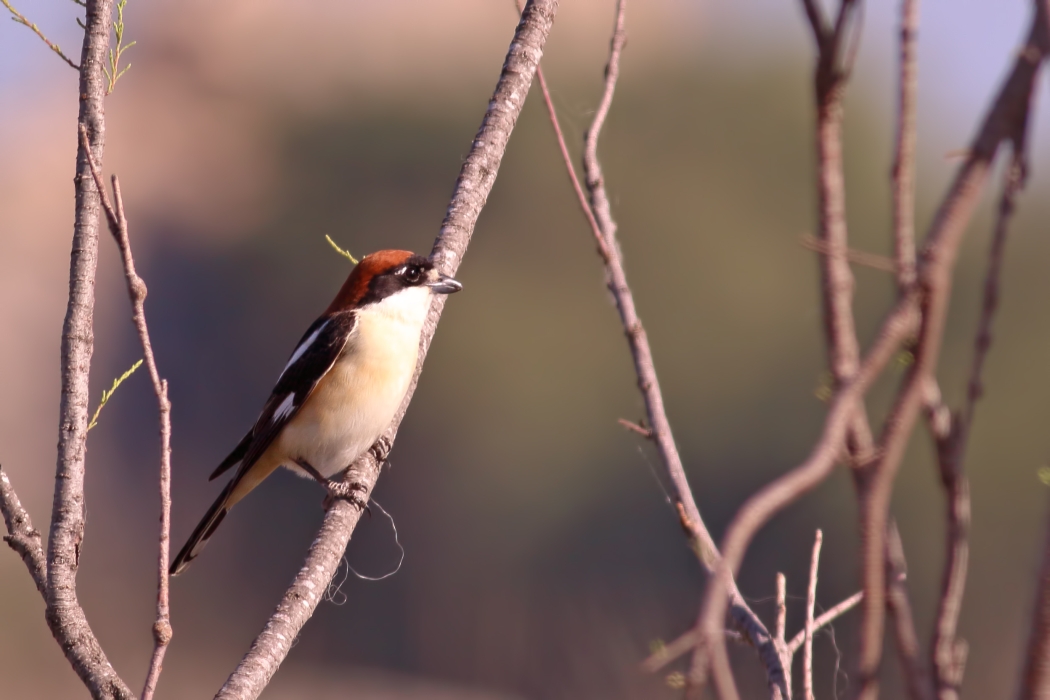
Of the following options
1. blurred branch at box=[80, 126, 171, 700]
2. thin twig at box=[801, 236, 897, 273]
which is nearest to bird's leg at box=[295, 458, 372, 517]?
blurred branch at box=[80, 126, 171, 700]

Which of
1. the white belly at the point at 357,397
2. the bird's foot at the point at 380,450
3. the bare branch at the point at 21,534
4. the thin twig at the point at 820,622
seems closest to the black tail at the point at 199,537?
the white belly at the point at 357,397

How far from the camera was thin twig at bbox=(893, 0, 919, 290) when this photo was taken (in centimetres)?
105

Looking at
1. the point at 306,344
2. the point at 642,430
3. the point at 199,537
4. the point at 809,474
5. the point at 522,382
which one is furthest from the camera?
the point at 522,382

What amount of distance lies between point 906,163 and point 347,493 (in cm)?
289

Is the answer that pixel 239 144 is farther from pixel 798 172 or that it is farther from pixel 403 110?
pixel 798 172

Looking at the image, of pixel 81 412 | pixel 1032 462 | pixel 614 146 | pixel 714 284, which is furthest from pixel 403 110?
pixel 81 412

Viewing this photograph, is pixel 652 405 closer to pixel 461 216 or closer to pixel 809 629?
pixel 809 629

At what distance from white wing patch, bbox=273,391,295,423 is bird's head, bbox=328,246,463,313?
1.54ft

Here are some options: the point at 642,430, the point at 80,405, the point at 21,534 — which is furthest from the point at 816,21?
the point at 21,534

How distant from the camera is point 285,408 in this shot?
15.5 feet

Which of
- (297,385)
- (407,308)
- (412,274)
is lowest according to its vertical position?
(297,385)

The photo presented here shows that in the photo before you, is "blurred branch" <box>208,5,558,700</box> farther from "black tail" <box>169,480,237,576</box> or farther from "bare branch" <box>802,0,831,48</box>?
"bare branch" <box>802,0,831,48</box>

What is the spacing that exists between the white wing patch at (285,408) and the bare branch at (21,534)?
2145 mm

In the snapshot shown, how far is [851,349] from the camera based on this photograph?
1.03 m
